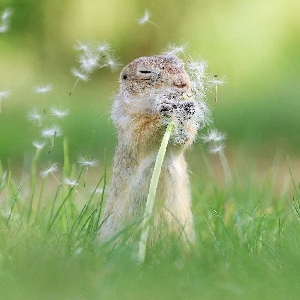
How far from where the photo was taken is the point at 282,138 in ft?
32.1

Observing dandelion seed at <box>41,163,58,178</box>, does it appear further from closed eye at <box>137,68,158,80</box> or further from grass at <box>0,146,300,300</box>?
closed eye at <box>137,68,158,80</box>

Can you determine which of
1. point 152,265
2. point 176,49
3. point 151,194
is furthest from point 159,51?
point 152,265

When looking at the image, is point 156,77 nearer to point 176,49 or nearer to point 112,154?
point 176,49

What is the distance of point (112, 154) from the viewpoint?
7.09 meters

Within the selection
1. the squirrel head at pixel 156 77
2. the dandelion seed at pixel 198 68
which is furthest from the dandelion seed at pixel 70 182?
the dandelion seed at pixel 198 68

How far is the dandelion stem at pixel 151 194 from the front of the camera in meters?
3.34

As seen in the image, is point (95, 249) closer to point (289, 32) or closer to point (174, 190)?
point (174, 190)

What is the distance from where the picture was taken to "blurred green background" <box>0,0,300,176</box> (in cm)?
1027

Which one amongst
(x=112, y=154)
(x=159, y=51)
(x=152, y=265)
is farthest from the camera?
(x=159, y=51)

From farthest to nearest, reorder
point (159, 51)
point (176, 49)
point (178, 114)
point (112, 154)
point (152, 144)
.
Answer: point (159, 51), point (112, 154), point (176, 49), point (152, 144), point (178, 114)

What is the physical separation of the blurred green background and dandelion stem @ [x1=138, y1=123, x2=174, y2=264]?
601 cm

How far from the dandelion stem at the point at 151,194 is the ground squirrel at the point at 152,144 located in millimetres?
→ 153

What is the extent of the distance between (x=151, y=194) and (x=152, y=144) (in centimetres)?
53

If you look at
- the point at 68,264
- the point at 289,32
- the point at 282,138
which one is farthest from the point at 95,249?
the point at 289,32
